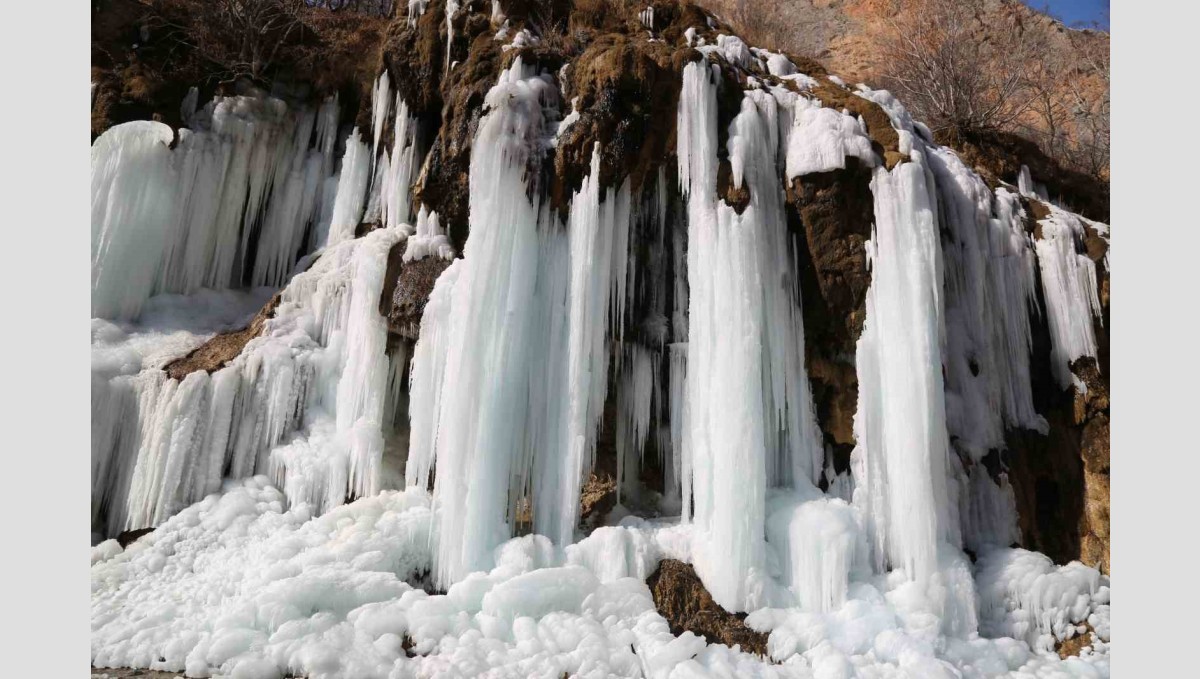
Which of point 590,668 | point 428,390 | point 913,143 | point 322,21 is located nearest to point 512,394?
point 428,390

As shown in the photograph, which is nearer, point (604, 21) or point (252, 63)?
point (604, 21)

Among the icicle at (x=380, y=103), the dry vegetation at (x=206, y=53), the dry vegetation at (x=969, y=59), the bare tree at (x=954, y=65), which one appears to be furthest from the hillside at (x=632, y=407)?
the dry vegetation at (x=969, y=59)

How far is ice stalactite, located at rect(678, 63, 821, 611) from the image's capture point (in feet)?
20.9

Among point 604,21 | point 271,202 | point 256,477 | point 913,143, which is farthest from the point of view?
point 271,202

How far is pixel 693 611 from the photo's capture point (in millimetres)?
6340

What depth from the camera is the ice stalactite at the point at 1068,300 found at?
7488mm

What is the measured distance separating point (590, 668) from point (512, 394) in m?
2.54

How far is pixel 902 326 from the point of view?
6617 millimetres

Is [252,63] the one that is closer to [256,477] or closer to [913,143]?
[256,477]

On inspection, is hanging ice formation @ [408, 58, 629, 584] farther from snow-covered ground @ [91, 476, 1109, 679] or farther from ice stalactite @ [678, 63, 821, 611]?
ice stalactite @ [678, 63, 821, 611]

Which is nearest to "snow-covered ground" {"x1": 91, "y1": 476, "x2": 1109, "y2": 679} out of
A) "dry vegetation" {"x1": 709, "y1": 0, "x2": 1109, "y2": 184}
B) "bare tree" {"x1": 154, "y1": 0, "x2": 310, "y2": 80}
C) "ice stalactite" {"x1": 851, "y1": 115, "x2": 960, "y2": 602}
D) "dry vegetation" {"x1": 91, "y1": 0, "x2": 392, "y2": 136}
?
"ice stalactite" {"x1": 851, "y1": 115, "x2": 960, "y2": 602}

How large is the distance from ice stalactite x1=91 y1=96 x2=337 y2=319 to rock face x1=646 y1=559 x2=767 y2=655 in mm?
7253
